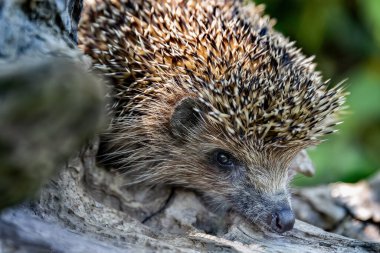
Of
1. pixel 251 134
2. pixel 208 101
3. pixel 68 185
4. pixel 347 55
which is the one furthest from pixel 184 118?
pixel 347 55

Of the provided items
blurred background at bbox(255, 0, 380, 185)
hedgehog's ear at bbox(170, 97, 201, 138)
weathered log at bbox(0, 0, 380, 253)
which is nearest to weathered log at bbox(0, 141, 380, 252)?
weathered log at bbox(0, 0, 380, 253)

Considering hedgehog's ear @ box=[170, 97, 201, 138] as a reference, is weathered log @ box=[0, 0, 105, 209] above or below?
above

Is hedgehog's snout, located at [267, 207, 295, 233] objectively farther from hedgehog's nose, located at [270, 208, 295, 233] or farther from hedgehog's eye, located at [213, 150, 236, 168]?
hedgehog's eye, located at [213, 150, 236, 168]

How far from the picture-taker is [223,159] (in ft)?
8.82

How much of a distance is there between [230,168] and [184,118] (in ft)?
0.95

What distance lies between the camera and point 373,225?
10.1ft

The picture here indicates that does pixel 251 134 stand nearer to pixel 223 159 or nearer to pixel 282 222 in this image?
pixel 223 159

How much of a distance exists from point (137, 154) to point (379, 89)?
2.67 metres

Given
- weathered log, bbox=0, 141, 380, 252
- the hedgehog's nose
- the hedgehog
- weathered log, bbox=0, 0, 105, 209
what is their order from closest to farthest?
weathered log, bbox=0, 0, 105, 209
weathered log, bbox=0, 141, 380, 252
the hedgehog's nose
the hedgehog

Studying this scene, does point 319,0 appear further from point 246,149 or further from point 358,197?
point 246,149

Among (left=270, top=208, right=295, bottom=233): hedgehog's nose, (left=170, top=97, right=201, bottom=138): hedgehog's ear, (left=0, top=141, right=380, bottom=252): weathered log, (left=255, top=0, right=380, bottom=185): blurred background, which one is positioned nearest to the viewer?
(left=0, top=141, right=380, bottom=252): weathered log

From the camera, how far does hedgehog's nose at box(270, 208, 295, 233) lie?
7.66 feet

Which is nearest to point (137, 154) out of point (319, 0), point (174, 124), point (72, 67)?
point (174, 124)

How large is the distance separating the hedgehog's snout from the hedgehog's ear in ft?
1.69
